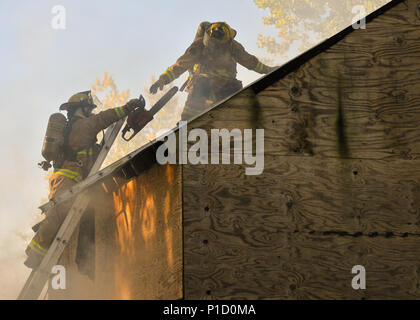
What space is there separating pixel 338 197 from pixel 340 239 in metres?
0.38

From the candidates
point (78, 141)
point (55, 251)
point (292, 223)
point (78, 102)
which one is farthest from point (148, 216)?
point (78, 102)

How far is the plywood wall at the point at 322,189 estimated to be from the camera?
Result: 4.38m

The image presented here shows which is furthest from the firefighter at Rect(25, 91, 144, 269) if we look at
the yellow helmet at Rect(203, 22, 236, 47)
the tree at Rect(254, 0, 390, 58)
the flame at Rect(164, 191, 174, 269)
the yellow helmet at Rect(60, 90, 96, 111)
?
the tree at Rect(254, 0, 390, 58)

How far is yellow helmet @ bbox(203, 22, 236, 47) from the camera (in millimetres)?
9102

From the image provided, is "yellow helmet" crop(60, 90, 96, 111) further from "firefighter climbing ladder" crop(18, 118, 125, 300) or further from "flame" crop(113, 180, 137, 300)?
"flame" crop(113, 180, 137, 300)

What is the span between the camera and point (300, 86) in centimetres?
488

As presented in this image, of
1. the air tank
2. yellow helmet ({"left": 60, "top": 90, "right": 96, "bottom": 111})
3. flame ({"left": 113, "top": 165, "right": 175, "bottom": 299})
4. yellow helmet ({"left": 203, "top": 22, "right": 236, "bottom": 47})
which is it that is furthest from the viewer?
yellow helmet ({"left": 203, "top": 22, "right": 236, "bottom": 47})

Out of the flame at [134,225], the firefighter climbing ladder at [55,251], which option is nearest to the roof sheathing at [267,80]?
the flame at [134,225]

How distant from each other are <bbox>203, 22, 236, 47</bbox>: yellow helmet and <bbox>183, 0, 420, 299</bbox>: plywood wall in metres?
4.32

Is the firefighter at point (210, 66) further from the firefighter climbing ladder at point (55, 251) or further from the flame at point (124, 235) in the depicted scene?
the flame at point (124, 235)

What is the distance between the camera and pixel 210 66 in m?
9.30

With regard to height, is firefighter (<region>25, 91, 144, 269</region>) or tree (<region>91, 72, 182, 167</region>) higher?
tree (<region>91, 72, 182, 167</region>)

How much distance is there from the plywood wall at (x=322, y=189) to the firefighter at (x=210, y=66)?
167 inches

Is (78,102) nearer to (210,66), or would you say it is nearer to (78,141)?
(78,141)
